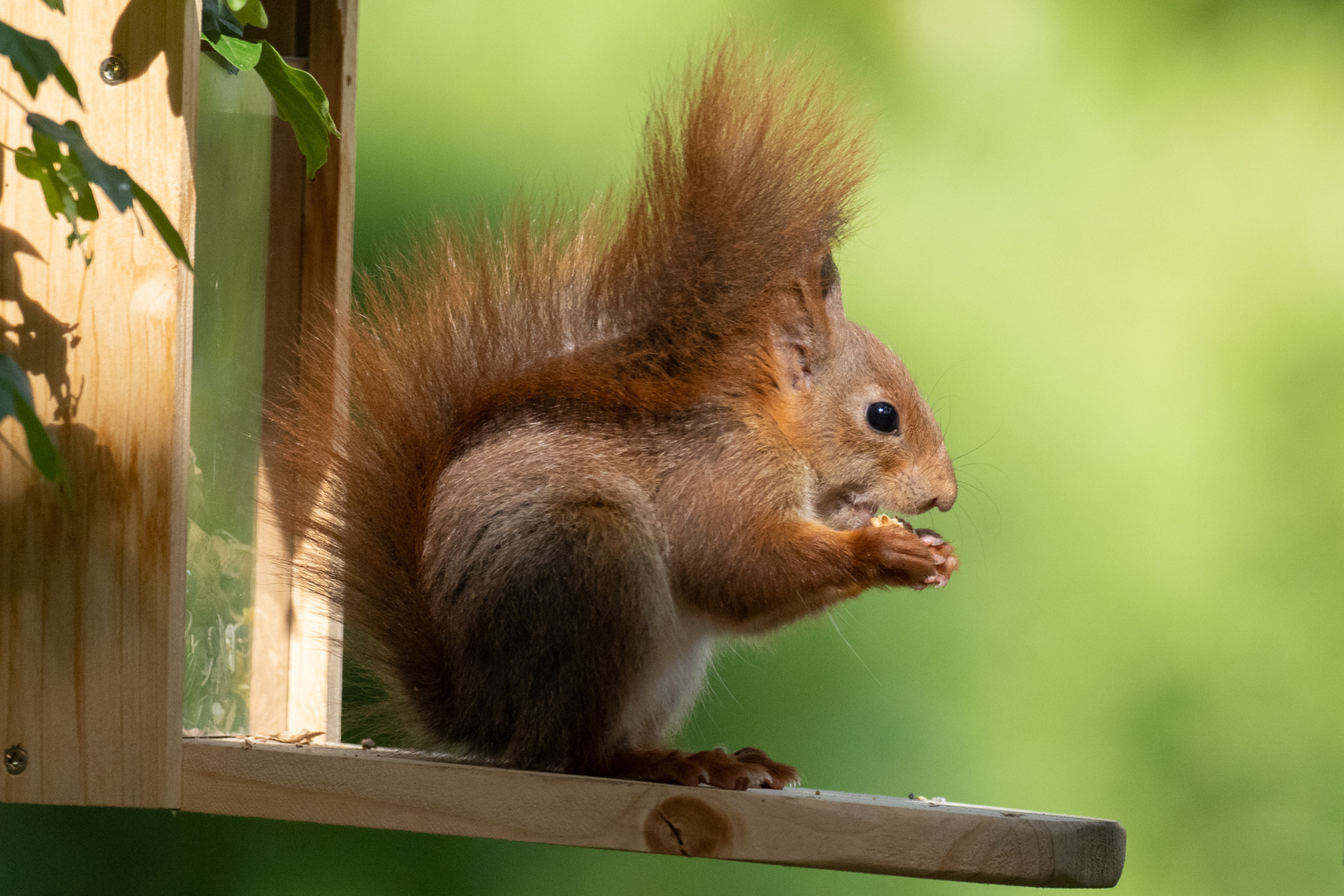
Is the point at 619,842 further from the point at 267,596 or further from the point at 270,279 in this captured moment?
the point at 270,279

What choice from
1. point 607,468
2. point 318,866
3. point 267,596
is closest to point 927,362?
point 607,468

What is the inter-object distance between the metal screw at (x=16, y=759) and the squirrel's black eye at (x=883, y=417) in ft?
2.41

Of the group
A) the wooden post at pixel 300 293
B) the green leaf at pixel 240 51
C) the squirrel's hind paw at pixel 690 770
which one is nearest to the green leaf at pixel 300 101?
the green leaf at pixel 240 51

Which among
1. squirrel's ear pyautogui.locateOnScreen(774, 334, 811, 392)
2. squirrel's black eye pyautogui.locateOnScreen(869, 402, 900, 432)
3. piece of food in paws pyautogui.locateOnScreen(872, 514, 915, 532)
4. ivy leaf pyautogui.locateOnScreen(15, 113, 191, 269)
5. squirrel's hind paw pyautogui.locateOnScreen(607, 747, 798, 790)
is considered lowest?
squirrel's hind paw pyautogui.locateOnScreen(607, 747, 798, 790)

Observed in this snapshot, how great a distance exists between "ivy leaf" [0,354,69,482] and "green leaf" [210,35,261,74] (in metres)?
0.27

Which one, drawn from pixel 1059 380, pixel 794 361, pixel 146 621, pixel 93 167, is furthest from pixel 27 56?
pixel 1059 380

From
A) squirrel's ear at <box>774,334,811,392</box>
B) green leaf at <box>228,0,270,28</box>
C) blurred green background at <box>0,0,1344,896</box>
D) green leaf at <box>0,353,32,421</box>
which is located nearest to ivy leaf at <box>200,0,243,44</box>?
green leaf at <box>228,0,270,28</box>

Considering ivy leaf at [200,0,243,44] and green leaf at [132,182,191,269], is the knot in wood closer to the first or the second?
green leaf at [132,182,191,269]

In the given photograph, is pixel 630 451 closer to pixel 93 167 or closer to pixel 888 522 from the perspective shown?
pixel 888 522

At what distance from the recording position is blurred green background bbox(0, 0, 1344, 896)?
1.67 meters

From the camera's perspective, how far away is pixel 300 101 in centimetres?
102

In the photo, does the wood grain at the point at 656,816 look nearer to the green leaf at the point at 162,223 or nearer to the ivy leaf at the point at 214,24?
the green leaf at the point at 162,223

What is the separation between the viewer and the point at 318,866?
1611mm

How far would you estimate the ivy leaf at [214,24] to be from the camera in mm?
1016
